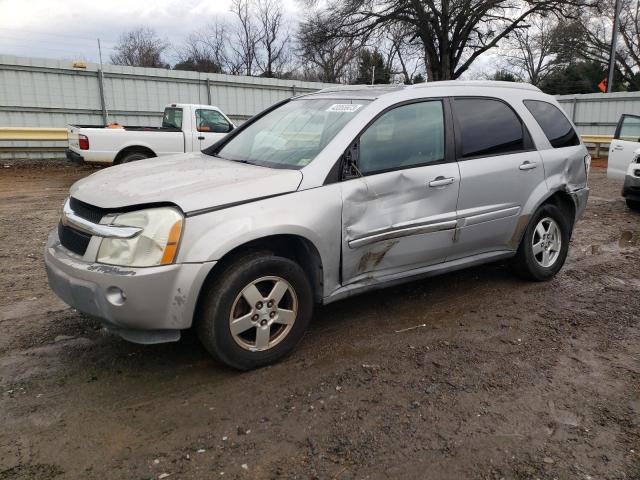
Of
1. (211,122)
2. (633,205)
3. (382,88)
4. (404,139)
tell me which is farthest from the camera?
(211,122)

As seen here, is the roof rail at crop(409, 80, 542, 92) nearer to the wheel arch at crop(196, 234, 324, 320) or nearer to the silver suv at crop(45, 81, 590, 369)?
the silver suv at crop(45, 81, 590, 369)

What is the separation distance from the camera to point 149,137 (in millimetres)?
11367

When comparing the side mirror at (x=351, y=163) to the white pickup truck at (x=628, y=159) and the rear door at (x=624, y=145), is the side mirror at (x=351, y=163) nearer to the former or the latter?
the white pickup truck at (x=628, y=159)

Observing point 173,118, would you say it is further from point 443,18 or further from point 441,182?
point 443,18

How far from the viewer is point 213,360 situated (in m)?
3.59

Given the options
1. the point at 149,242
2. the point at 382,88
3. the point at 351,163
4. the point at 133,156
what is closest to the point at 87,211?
the point at 149,242

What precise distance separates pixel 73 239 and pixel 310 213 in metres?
1.47

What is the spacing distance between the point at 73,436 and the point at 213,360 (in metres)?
1.02

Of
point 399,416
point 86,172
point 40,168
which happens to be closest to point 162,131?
point 86,172

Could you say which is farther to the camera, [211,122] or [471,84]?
[211,122]

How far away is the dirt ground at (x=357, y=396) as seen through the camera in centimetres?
259

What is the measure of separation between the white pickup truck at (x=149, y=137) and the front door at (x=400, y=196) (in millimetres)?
8387

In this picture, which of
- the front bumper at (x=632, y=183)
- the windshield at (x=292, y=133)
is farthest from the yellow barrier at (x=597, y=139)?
the windshield at (x=292, y=133)

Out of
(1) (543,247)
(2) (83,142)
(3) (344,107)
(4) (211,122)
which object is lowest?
(1) (543,247)
